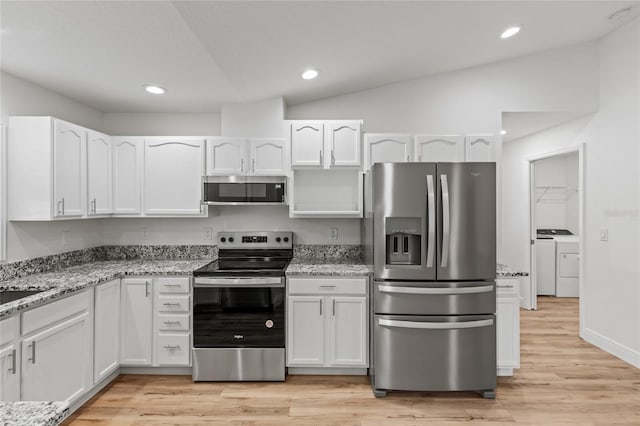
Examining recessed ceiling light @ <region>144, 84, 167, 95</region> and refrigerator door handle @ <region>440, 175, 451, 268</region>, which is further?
recessed ceiling light @ <region>144, 84, 167, 95</region>

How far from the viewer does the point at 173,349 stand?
3.00 metres

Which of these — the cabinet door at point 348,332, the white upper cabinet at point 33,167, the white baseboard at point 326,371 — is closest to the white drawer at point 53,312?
the white upper cabinet at point 33,167

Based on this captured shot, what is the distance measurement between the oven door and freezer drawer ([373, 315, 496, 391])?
0.91 metres

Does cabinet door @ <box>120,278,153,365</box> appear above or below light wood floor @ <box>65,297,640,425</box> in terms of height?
above

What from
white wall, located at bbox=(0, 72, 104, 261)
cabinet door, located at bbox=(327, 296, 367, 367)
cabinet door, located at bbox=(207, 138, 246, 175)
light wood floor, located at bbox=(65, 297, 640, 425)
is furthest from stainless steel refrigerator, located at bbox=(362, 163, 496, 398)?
white wall, located at bbox=(0, 72, 104, 261)

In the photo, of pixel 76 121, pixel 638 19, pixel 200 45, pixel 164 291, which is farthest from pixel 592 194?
pixel 76 121

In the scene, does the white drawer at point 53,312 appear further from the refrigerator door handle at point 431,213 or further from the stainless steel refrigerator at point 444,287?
the refrigerator door handle at point 431,213

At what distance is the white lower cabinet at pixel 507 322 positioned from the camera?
2.91 meters

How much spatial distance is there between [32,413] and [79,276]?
7.20 feet

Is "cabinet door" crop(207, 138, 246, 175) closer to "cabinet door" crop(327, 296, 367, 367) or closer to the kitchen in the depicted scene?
the kitchen

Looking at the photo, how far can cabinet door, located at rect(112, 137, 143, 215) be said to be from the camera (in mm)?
3396

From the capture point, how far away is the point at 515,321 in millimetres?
2920

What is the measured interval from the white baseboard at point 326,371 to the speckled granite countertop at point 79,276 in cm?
123

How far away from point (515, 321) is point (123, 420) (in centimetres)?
302
